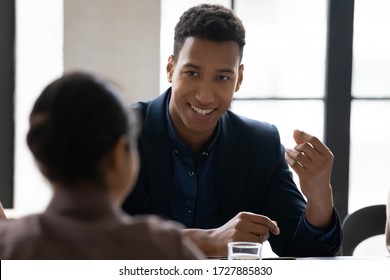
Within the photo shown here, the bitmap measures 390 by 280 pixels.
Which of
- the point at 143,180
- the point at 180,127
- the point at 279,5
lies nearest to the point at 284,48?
the point at 279,5

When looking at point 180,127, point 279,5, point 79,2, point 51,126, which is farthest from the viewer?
point 279,5

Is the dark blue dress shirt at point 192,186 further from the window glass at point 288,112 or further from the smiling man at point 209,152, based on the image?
the window glass at point 288,112

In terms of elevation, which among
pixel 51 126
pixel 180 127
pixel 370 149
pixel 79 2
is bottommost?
pixel 370 149

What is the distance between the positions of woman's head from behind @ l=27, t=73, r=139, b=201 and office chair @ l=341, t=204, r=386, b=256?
1533mm

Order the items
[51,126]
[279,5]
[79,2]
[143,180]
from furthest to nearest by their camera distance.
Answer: [279,5] → [79,2] → [143,180] → [51,126]

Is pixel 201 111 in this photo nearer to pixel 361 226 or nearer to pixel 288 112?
pixel 361 226

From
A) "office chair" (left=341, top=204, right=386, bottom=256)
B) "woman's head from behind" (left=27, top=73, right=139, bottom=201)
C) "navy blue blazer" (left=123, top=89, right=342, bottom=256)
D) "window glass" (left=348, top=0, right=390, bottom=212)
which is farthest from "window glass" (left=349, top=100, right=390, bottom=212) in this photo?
"woman's head from behind" (left=27, top=73, right=139, bottom=201)

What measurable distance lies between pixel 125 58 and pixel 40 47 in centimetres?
37

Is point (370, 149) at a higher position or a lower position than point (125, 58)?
lower

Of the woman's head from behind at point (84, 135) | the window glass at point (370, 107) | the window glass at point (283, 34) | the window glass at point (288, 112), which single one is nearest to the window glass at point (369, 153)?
the window glass at point (370, 107)

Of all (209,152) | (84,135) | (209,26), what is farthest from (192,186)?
(84,135)

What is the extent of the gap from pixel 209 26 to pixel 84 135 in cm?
113
